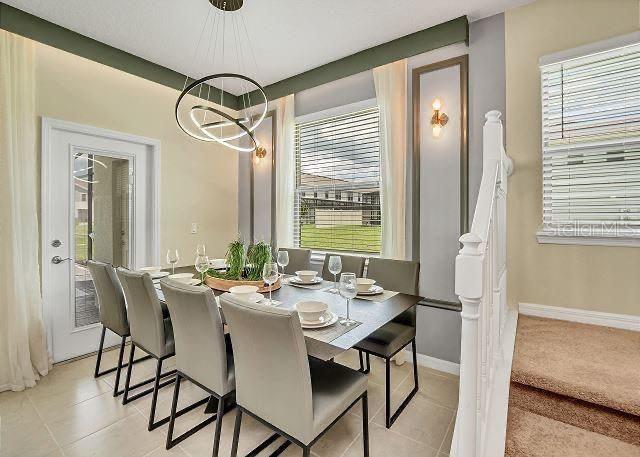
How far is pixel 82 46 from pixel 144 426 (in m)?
3.16

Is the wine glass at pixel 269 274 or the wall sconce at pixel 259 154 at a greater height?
the wall sconce at pixel 259 154

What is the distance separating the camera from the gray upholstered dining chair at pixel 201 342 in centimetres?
156

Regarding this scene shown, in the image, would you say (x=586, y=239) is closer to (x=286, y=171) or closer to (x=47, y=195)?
(x=286, y=171)

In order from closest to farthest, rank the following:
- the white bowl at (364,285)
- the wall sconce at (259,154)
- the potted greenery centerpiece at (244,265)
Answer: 1. the white bowl at (364,285)
2. the potted greenery centerpiece at (244,265)
3. the wall sconce at (259,154)

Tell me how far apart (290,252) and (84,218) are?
199 cm

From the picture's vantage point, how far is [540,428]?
130 centimetres

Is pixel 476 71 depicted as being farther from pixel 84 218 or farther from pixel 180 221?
pixel 84 218

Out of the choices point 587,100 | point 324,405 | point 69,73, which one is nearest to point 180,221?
point 69,73

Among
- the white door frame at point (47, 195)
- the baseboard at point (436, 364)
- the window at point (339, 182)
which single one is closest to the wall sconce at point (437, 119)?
the window at point (339, 182)

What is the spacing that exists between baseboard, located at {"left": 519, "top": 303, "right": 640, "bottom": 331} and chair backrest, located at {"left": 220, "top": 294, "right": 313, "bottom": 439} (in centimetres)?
183

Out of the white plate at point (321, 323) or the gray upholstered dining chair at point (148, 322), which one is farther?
the gray upholstered dining chair at point (148, 322)

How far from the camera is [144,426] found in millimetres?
1960

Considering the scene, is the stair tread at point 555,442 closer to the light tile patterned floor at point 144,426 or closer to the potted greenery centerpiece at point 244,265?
the light tile patterned floor at point 144,426

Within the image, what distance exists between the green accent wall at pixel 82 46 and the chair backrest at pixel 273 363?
290 centimetres
